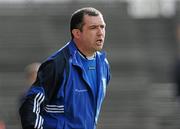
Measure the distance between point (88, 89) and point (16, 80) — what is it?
468 inches

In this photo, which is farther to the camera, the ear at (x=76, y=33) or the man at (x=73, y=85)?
the ear at (x=76, y=33)

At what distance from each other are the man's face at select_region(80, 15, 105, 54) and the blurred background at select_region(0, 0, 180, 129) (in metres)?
7.96

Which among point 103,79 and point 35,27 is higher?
point 103,79

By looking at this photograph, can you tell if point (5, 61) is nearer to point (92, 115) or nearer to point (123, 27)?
point (123, 27)

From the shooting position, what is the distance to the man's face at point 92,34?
219 inches

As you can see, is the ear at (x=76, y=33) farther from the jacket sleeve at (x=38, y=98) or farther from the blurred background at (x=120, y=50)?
the blurred background at (x=120, y=50)

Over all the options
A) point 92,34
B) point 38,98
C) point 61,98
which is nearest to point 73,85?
point 61,98

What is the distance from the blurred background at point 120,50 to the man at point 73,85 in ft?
25.9

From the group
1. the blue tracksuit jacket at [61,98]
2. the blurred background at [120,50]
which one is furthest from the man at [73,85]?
the blurred background at [120,50]

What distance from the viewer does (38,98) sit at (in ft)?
17.8

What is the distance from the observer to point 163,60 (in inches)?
736

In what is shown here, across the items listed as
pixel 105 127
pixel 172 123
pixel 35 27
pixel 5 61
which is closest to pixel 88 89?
pixel 172 123

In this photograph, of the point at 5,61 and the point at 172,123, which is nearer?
the point at 172,123

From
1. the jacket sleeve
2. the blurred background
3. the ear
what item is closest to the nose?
the ear
